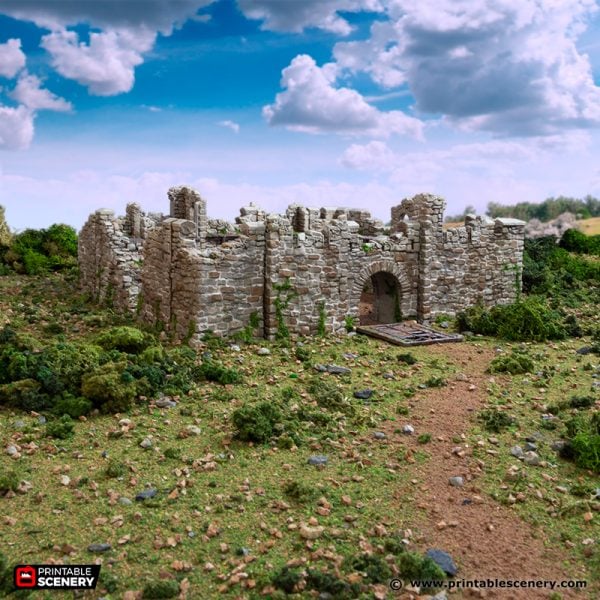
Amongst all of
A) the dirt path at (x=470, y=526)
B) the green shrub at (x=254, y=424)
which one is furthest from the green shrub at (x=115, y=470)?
the dirt path at (x=470, y=526)

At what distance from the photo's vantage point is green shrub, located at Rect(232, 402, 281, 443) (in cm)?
1280

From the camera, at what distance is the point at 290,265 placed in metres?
19.5

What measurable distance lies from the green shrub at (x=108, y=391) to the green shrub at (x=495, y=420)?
6.96 metres

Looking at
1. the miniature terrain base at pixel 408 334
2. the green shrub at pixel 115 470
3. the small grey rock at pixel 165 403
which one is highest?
the miniature terrain base at pixel 408 334

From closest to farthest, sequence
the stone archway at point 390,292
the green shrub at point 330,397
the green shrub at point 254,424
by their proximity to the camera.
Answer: the green shrub at point 254,424 → the green shrub at point 330,397 → the stone archway at point 390,292

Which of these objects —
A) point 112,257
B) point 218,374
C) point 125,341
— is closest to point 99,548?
point 218,374

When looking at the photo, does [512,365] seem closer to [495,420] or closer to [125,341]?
[495,420]

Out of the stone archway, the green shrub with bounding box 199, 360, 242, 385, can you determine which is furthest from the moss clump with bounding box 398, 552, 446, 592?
the stone archway

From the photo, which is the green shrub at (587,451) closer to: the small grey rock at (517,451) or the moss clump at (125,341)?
the small grey rock at (517,451)

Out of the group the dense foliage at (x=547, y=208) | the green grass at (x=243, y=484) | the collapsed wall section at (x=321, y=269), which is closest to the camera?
the green grass at (x=243, y=484)

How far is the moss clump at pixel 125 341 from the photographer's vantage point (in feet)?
55.4

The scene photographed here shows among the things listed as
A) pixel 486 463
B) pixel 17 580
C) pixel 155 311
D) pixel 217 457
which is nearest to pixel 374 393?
pixel 486 463

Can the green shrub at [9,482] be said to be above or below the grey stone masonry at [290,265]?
below

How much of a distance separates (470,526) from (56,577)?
579 centimetres
